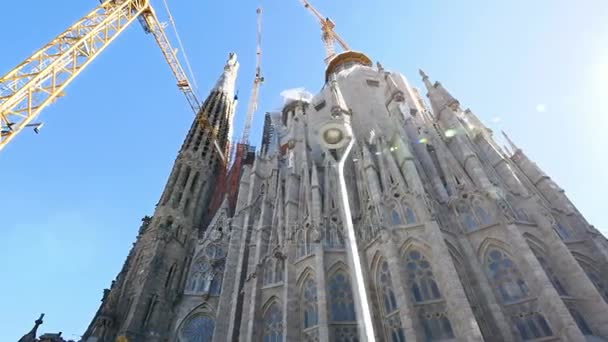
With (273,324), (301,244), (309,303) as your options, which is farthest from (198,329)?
(309,303)

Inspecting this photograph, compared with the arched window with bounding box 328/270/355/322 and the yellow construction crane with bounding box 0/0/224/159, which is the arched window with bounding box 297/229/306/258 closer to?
the arched window with bounding box 328/270/355/322

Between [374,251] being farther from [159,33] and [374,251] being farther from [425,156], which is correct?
[159,33]

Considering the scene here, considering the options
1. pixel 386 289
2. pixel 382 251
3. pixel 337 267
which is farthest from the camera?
pixel 337 267

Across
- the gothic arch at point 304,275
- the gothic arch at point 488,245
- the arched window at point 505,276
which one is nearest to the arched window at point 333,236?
the gothic arch at point 304,275

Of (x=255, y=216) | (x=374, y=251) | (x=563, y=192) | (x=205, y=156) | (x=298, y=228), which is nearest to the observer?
(x=374, y=251)

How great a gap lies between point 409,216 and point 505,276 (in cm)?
433

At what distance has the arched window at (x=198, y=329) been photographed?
71.6ft

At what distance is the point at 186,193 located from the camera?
101 ft

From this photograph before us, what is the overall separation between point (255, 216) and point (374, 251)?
1088 cm

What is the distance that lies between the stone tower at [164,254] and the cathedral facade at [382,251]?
0.39 ft

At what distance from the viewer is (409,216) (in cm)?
1602

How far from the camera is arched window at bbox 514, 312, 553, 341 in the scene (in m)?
12.1

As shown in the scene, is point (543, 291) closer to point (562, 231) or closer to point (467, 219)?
point (467, 219)

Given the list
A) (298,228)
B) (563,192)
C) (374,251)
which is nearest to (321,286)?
(374,251)
